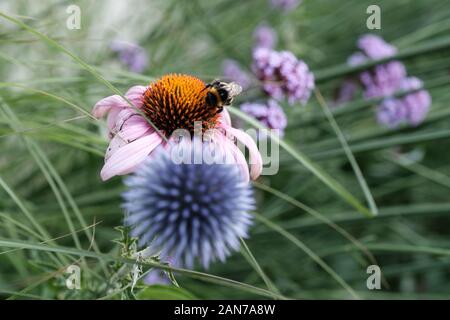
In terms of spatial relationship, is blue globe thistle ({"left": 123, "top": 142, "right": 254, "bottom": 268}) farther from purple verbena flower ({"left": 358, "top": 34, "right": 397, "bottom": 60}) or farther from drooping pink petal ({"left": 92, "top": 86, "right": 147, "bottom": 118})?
purple verbena flower ({"left": 358, "top": 34, "right": 397, "bottom": 60})

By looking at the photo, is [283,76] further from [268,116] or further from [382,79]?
[382,79]

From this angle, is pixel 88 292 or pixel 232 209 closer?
pixel 232 209

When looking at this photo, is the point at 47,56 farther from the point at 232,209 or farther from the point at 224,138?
the point at 232,209

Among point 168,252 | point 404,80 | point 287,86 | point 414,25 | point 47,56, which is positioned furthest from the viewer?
point 414,25

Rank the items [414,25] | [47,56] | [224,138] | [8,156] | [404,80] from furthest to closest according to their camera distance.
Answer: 1. [414,25]
2. [47,56]
3. [8,156]
4. [404,80]
5. [224,138]

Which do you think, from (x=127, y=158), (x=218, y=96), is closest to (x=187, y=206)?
(x=127, y=158)

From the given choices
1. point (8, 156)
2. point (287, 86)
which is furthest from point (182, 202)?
point (8, 156)
